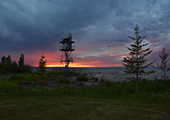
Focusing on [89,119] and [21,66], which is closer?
[89,119]

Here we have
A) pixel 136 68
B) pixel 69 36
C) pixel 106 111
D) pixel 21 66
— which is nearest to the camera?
pixel 106 111

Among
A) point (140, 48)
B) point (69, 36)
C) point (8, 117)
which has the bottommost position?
point (8, 117)

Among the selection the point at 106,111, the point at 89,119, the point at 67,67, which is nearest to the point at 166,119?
the point at 106,111

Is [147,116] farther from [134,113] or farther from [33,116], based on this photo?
[33,116]

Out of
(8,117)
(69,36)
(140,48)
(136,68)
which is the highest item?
(69,36)

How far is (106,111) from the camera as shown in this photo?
5324 mm

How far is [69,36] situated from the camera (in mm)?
44000

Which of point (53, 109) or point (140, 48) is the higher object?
point (140, 48)

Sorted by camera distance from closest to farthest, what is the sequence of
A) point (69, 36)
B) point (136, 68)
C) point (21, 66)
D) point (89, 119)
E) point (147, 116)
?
point (89, 119) < point (147, 116) < point (136, 68) < point (21, 66) < point (69, 36)

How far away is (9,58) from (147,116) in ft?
202

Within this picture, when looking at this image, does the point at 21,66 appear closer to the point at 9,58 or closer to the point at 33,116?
the point at 9,58

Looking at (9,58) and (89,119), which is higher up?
(9,58)

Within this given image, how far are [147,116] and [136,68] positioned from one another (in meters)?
7.20

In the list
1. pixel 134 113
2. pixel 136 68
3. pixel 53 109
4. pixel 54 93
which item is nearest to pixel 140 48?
pixel 136 68
